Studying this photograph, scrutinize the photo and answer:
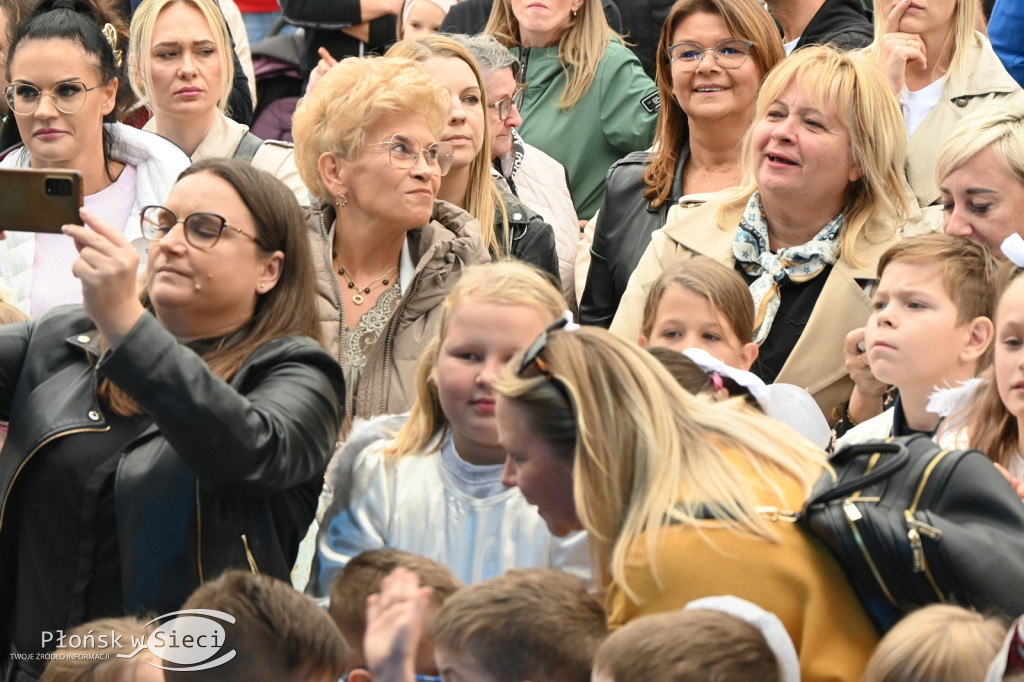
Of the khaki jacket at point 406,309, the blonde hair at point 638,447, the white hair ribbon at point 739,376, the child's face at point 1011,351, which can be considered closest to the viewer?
the blonde hair at point 638,447

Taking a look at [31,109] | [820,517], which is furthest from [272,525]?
[31,109]

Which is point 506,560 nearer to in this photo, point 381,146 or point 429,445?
point 429,445

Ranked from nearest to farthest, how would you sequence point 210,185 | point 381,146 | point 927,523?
point 927,523, point 210,185, point 381,146

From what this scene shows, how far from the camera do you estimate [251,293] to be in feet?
10.9

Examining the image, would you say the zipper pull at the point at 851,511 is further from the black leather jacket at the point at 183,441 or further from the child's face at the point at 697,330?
the child's face at the point at 697,330

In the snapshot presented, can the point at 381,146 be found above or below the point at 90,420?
above

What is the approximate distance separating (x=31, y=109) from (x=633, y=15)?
2.95 meters

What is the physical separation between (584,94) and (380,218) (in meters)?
1.84

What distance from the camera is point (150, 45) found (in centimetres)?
588

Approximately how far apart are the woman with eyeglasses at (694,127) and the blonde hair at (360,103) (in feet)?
2.88

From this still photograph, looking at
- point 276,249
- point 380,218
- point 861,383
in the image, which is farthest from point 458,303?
point 861,383

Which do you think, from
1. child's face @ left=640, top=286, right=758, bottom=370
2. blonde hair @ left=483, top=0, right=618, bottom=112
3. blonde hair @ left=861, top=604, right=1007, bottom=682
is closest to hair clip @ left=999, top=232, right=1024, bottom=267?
child's face @ left=640, top=286, right=758, bottom=370

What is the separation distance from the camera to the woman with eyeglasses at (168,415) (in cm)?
287

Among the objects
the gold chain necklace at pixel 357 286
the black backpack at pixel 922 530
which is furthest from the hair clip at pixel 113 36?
the black backpack at pixel 922 530
